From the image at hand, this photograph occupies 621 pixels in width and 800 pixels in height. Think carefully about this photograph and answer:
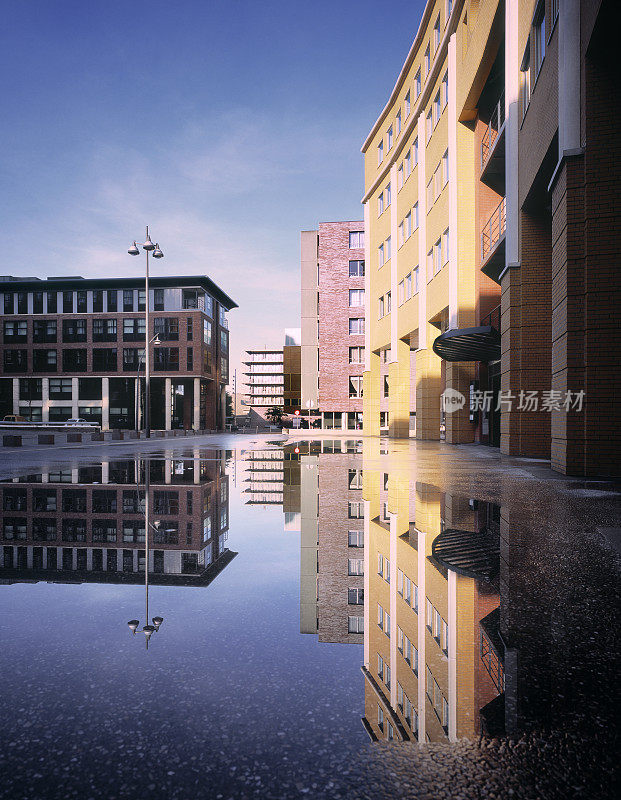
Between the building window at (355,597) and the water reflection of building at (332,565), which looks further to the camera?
the building window at (355,597)

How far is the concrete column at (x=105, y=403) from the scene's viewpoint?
6981 cm

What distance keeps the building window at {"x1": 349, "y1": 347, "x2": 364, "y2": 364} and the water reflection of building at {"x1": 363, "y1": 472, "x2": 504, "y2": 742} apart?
1985 inches

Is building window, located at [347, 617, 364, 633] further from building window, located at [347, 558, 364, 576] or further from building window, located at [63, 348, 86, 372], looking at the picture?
building window, located at [63, 348, 86, 372]

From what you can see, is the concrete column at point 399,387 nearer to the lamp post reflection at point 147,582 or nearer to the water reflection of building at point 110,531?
the water reflection of building at point 110,531

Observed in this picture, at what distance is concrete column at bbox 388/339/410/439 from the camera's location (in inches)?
1352

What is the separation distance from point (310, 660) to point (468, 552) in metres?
2.40

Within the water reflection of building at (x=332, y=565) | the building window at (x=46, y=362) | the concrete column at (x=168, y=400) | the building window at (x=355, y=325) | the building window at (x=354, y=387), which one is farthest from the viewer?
the building window at (x=46, y=362)

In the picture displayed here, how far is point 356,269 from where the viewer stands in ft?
186

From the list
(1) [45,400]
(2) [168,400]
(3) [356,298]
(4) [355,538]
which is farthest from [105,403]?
(4) [355,538]

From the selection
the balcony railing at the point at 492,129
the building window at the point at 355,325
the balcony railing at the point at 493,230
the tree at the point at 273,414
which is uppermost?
the balcony railing at the point at 492,129

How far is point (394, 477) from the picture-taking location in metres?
10.6

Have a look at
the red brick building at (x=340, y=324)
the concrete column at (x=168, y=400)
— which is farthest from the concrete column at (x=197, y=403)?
the red brick building at (x=340, y=324)

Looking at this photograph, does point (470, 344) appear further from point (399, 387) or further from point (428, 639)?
point (428, 639)

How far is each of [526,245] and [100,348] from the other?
64057 mm
